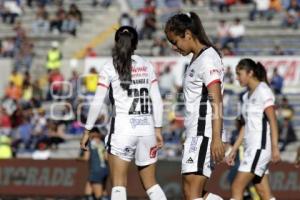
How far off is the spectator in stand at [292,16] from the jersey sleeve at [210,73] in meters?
18.6

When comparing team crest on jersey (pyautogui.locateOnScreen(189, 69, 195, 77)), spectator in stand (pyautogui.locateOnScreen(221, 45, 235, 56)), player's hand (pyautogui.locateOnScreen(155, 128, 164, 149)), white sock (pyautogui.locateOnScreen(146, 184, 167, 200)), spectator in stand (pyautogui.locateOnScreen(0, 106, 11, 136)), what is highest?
team crest on jersey (pyautogui.locateOnScreen(189, 69, 195, 77))

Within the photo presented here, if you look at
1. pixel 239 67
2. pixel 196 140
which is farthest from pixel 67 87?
pixel 196 140

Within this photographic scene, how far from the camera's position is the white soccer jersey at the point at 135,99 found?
1106cm

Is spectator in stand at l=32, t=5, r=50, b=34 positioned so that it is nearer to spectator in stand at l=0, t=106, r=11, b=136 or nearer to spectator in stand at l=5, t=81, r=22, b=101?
spectator in stand at l=5, t=81, r=22, b=101

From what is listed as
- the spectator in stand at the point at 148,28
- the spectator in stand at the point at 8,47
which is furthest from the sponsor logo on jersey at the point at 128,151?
the spectator in stand at the point at 8,47

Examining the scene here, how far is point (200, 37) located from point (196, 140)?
1.00 m

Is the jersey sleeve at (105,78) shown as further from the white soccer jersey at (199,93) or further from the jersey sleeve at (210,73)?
the jersey sleeve at (210,73)

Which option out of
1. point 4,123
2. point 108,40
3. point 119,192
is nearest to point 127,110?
point 119,192

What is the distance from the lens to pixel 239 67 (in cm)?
1252

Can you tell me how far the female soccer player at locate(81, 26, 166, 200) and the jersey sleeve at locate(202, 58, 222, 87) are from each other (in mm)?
1840

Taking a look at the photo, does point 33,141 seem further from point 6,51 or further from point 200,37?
point 200,37

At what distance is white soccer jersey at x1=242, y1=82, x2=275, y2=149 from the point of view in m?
12.4

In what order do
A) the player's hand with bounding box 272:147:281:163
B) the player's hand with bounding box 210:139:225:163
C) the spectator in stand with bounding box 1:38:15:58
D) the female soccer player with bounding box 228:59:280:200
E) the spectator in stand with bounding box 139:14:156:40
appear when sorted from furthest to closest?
the spectator in stand with bounding box 1:38:15:58
the spectator in stand with bounding box 139:14:156:40
the female soccer player with bounding box 228:59:280:200
the player's hand with bounding box 272:147:281:163
the player's hand with bounding box 210:139:225:163

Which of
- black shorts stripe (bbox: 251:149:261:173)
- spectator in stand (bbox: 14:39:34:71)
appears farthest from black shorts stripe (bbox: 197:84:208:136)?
spectator in stand (bbox: 14:39:34:71)
